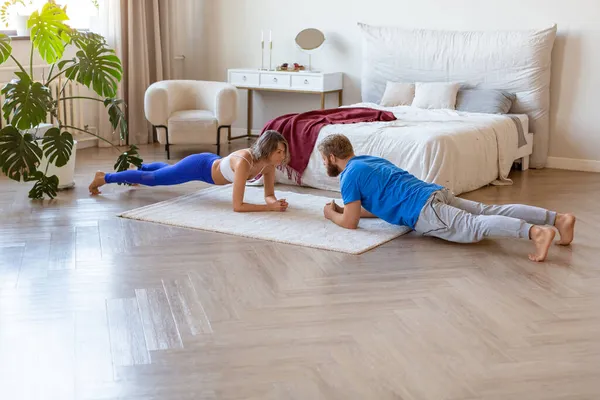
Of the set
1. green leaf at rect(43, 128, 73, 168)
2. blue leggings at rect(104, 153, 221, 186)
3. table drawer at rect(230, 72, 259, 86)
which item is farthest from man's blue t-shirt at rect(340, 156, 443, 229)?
table drawer at rect(230, 72, 259, 86)

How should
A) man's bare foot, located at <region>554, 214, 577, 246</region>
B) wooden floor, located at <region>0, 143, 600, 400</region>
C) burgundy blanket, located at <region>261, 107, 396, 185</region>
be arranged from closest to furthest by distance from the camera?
wooden floor, located at <region>0, 143, 600, 400</region> < man's bare foot, located at <region>554, 214, 577, 246</region> < burgundy blanket, located at <region>261, 107, 396, 185</region>

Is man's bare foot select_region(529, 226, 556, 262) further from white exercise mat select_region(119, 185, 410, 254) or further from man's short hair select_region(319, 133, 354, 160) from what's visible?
man's short hair select_region(319, 133, 354, 160)

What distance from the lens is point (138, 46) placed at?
7445 mm

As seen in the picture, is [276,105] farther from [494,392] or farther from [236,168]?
[494,392]

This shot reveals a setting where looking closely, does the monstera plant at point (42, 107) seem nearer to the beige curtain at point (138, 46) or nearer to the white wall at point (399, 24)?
the beige curtain at point (138, 46)

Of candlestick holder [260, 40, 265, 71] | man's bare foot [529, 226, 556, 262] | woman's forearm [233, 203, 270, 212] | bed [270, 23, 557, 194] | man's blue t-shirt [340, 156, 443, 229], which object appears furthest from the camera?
candlestick holder [260, 40, 265, 71]

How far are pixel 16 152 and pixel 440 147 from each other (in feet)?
8.43

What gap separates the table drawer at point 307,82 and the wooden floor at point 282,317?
2.98 metres

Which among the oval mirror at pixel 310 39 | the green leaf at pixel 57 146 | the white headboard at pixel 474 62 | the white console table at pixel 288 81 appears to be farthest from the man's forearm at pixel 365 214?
the oval mirror at pixel 310 39

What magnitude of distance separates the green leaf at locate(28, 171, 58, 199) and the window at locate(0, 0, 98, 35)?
2.17m

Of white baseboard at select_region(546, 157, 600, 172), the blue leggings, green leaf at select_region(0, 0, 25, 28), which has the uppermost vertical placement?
green leaf at select_region(0, 0, 25, 28)

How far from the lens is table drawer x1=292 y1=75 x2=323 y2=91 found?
712 centimetres

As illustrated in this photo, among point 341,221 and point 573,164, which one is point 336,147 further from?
point 573,164

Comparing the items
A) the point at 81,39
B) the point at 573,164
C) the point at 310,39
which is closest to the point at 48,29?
the point at 81,39
